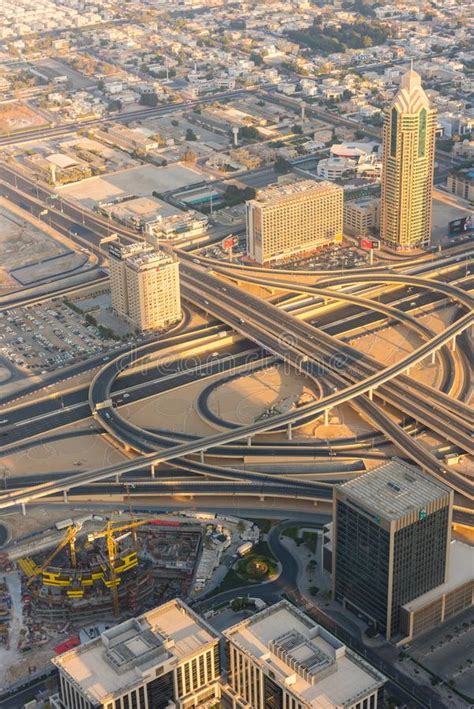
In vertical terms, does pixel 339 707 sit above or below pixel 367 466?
above

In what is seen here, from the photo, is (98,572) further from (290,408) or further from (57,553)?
(290,408)

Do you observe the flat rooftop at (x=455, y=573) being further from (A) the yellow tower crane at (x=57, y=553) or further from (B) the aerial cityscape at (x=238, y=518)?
(A) the yellow tower crane at (x=57, y=553)

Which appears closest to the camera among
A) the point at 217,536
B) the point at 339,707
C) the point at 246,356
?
the point at 339,707

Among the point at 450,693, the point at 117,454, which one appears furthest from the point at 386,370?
the point at 450,693

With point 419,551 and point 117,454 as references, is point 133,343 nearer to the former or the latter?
point 117,454

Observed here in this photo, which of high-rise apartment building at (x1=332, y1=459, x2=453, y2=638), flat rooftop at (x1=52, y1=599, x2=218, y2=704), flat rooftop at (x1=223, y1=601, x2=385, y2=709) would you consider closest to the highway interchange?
high-rise apartment building at (x1=332, y1=459, x2=453, y2=638)

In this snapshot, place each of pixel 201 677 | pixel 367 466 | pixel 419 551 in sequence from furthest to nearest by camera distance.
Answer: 1. pixel 367 466
2. pixel 419 551
3. pixel 201 677

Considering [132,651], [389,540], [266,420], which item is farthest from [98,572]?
[266,420]

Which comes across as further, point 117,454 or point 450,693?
point 117,454
